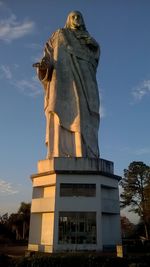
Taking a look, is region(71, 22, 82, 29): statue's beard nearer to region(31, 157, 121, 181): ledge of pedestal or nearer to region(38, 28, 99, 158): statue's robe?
region(38, 28, 99, 158): statue's robe

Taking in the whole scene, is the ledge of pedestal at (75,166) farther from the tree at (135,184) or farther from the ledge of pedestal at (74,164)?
the tree at (135,184)

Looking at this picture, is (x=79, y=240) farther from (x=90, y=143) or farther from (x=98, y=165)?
(x=90, y=143)

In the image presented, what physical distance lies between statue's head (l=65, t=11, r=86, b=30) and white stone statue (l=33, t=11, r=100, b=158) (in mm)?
405

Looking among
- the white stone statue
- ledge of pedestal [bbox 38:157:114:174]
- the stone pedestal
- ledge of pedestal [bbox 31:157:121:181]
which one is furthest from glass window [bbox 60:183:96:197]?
the white stone statue

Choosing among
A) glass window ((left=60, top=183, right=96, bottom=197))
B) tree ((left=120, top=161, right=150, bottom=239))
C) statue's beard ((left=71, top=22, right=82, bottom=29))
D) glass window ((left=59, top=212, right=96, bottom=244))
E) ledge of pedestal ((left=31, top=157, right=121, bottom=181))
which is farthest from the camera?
tree ((left=120, top=161, right=150, bottom=239))

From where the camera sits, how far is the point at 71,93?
2320cm

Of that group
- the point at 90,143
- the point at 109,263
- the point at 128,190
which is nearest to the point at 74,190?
the point at 90,143

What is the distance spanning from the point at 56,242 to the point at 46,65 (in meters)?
12.6

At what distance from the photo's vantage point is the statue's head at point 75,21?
25895 mm

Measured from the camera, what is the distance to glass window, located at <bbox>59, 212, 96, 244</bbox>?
1884cm

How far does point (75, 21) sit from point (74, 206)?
15.2 m

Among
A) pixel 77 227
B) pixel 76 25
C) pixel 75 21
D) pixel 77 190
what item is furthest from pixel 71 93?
pixel 77 227

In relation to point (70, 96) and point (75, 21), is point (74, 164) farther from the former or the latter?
point (75, 21)

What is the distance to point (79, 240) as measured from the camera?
744 inches
